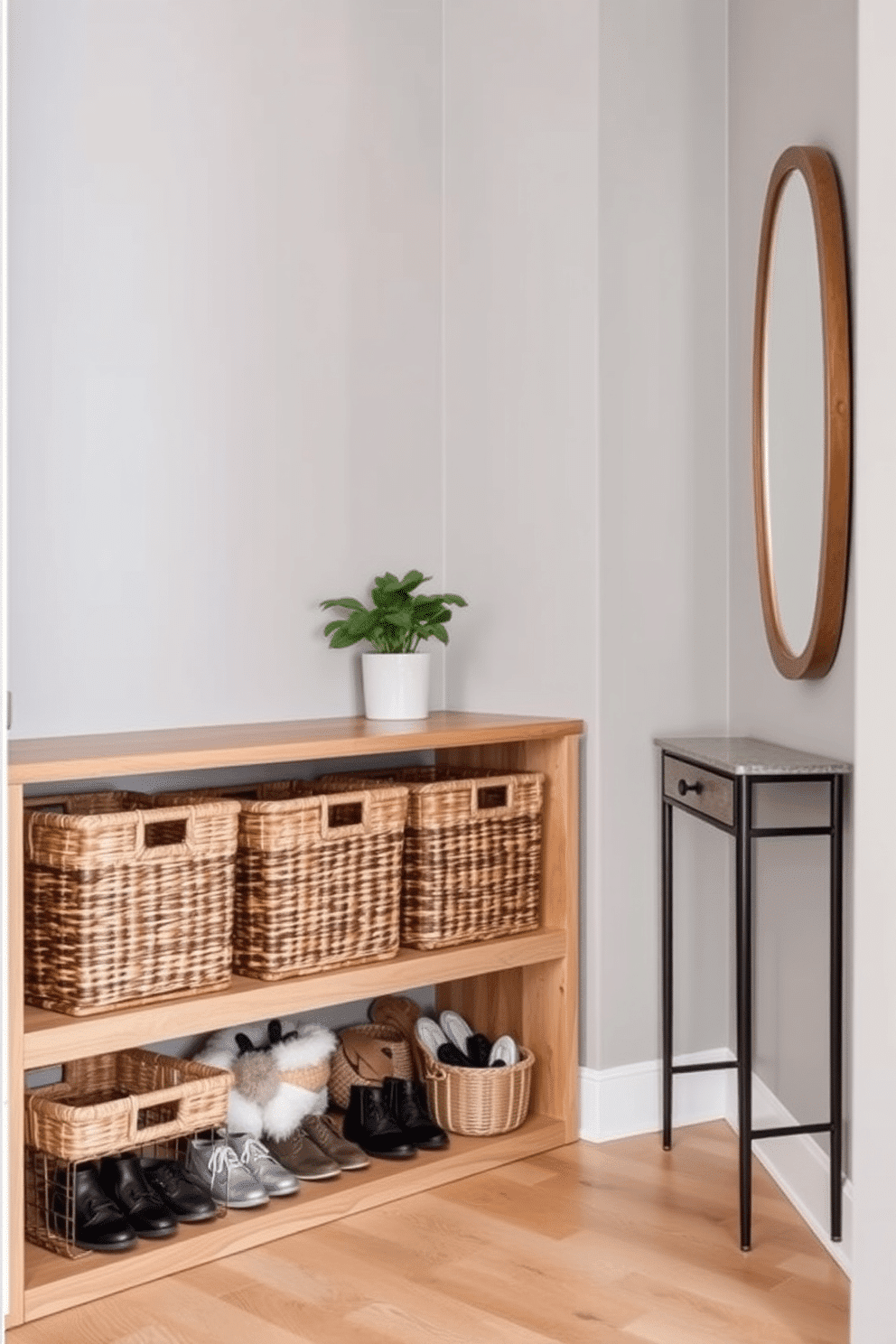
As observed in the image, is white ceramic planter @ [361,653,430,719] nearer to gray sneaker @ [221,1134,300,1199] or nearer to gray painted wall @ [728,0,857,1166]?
gray painted wall @ [728,0,857,1166]

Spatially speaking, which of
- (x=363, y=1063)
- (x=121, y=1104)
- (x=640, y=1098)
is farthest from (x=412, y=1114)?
(x=121, y=1104)

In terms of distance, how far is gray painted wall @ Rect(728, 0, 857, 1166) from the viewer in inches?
102

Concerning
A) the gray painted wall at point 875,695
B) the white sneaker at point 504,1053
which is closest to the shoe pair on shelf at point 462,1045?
the white sneaker at point 504,1053

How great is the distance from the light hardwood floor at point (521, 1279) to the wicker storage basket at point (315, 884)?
0.46m

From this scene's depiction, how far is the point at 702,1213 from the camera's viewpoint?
263 centimetres

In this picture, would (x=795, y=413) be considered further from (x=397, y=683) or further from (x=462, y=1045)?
(x=462, y=1045)

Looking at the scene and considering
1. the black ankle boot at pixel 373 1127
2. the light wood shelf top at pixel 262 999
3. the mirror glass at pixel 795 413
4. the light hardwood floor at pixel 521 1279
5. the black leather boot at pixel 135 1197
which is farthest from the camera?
the black ankle boot at pixel 373 1127

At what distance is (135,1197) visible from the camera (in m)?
2.43

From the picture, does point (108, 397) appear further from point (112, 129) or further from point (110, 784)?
point (110, 784)

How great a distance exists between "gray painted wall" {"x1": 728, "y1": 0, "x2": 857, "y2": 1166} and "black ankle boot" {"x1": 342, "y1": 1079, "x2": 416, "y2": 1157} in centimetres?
71

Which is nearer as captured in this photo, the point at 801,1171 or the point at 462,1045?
the point at 801,1171

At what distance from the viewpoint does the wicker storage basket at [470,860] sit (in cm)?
288

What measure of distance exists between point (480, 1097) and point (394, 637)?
0.92 metres

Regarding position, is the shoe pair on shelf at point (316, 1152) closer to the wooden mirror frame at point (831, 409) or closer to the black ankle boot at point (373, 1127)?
the black ankle boot at point (373, 1127)
